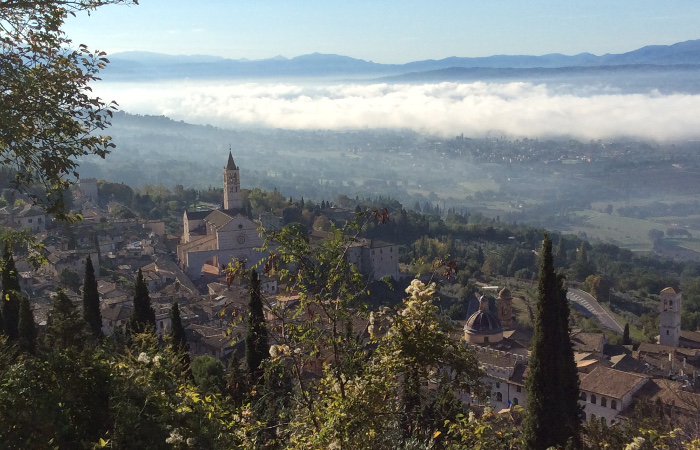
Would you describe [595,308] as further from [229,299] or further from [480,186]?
[480,186]

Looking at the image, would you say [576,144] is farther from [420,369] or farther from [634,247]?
[420,369]

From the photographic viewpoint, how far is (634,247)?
9038 centimetres

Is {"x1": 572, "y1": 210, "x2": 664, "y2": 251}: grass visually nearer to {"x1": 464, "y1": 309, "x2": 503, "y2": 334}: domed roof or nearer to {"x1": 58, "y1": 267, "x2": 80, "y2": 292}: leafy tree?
{"x1": 464, "y1": 309, "x2": 503, "y2": 334}: domed roof

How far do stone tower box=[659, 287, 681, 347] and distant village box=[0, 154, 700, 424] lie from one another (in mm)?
43

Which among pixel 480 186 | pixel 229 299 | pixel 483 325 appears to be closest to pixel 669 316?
pixel 483 325

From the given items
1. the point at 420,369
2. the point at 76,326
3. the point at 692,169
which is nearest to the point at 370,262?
the point at 76,326

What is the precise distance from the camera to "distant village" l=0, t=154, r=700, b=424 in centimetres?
2017

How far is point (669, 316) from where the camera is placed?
3038 cm

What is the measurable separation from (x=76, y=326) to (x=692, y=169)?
6049 inches

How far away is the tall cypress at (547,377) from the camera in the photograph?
1284 centimetres

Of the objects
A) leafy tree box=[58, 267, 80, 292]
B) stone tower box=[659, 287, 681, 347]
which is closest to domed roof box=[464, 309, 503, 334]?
stone tower box=[659, 287, 681, 347]

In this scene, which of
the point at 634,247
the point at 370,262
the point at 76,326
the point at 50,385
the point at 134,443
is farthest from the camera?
the point at 634,247

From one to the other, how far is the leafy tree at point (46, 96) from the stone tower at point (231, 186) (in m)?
39.4

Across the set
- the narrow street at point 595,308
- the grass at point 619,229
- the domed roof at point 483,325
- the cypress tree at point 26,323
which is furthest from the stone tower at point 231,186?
the grass at point 619,229
